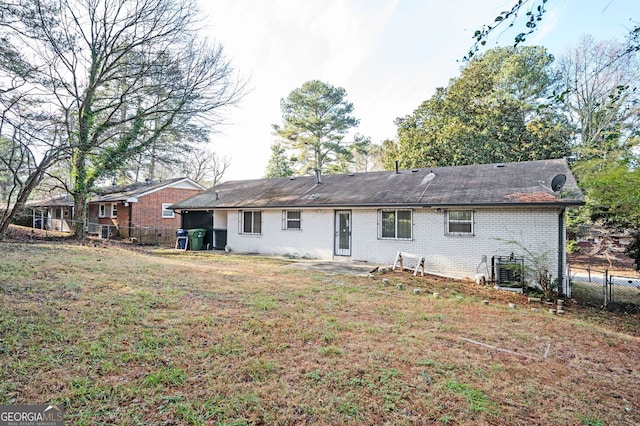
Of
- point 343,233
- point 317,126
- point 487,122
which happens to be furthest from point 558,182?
point 317,126

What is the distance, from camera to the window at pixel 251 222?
49.7 ft

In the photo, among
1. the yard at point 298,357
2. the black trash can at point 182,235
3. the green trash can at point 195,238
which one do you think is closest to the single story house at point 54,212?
the black trash can at point 182,235

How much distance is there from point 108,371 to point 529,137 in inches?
893

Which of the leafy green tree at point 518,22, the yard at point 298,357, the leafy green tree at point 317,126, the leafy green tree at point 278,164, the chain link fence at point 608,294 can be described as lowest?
the chain link fence at point 608,294

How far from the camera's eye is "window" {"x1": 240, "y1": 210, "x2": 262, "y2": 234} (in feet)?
49.7

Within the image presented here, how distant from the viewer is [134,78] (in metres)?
15.2

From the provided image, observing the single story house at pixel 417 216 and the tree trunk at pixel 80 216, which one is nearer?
the single story house at pixel 417 216

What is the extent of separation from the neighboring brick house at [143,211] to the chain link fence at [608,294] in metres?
19.8

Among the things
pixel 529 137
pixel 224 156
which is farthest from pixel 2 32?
pixel 224 156

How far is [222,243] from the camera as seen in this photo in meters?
16.5

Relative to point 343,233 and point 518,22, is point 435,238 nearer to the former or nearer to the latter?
point 343,233

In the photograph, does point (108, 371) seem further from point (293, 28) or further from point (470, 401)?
point (293, 28)

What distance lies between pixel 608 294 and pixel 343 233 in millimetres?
8206

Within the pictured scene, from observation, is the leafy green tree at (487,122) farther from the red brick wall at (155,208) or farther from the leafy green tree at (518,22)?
the leafy green tree at (518,22)
